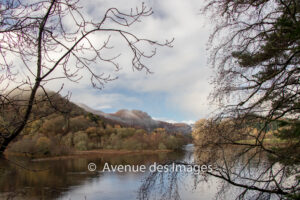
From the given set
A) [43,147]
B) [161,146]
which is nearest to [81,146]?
[161,146]

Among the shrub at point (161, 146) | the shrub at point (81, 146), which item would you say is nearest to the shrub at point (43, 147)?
the shrub at point (81, 146)

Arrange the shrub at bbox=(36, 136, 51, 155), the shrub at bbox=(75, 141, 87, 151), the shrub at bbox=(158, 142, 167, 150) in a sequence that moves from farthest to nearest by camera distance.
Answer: the shrub at bbox=(75, 141, 87, 151) → the shrub at bbox=(158, 142, 167, 150) → the shrub at bbox=(36, 136, 51, 155)

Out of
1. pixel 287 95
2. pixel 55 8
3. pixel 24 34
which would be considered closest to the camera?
pixel 55 8

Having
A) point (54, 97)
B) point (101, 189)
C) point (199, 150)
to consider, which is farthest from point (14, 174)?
point (54, 97)

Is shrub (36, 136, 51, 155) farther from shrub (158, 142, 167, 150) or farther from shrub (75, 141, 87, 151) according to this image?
shrub (158, 142, 167, 150)

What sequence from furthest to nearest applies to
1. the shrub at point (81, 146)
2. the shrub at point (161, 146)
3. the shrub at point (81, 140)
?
the shrub at point (81, 140)
the shrub at point (81, 146)
the shrub at point (161, 146)

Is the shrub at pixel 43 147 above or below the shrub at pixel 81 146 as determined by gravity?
above

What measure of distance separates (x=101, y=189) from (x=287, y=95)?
1211 cm

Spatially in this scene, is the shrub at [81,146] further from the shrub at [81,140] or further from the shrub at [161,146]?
the shrub at [161,146]

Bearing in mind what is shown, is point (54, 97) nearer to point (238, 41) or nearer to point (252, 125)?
point (252, 125)

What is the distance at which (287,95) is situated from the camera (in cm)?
304

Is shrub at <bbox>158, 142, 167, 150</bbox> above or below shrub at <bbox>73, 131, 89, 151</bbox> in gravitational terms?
below

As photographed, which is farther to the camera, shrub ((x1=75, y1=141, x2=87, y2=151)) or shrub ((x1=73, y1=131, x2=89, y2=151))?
shrub ((x1=73, y1=131, x2=89, y2=151))

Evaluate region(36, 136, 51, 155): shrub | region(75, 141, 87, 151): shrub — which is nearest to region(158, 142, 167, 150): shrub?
region(75, 141, 87, 151): shrub
